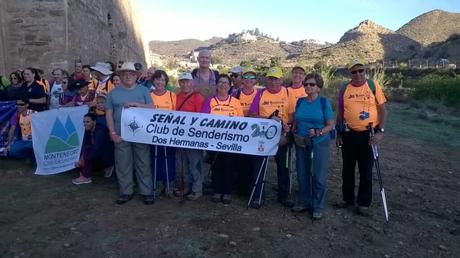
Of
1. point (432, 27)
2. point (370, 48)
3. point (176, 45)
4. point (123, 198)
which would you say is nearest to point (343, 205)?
point (123, 198)

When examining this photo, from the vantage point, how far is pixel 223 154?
5.62 metres

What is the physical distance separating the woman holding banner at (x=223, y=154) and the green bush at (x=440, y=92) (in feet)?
53.6

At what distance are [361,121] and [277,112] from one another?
1064 millimetres

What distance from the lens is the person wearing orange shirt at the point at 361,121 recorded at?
512cm

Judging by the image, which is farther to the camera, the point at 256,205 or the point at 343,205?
the point at 343,205

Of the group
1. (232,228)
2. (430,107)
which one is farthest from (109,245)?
(430,107)

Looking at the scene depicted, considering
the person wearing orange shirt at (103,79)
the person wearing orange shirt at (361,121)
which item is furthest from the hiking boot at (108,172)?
the person wearing orange shirt at (361,121)

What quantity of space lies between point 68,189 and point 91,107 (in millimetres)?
1330

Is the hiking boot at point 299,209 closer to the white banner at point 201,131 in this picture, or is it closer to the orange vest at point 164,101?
the white banner at point 201,131

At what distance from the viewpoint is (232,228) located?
4.80 meters

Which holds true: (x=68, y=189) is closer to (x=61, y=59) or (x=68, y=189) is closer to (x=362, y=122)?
(x=362, y=122)

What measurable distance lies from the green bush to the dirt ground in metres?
14.3

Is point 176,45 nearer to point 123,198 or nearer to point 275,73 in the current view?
point 123,198

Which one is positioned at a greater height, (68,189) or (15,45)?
(15,45)
